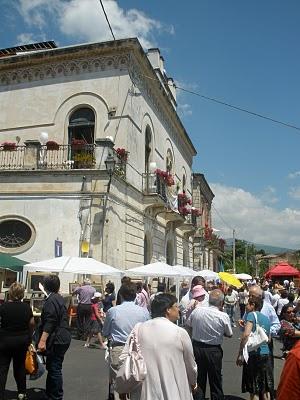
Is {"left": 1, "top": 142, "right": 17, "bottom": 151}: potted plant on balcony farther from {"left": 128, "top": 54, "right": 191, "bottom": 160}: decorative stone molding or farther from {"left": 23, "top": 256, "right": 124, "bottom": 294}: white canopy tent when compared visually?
{"left": 23, "top": 256, "right": 124, "bottom": 294}: white canopy tent

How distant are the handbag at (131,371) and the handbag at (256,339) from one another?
8.98 feet

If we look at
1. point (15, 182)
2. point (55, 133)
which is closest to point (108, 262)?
point (15, 182)

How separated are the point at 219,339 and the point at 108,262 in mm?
11042

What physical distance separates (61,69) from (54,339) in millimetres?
16718

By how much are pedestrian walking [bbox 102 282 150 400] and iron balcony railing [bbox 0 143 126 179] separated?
12.1 m

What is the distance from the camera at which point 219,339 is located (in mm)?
6430

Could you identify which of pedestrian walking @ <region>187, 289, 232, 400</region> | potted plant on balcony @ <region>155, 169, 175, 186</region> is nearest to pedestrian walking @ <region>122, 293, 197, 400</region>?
pedestrian walking @ <region>187, 289, 232, 400</region>

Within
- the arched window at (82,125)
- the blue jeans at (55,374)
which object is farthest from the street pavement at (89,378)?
the arched window at (82,125)

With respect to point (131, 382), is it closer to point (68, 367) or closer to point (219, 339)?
point (219, 339)

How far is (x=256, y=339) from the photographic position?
6332 mm

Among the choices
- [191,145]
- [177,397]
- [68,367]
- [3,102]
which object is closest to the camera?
Answer: [177,397]

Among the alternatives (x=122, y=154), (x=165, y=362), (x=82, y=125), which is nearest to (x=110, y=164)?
(x=122, y=154)

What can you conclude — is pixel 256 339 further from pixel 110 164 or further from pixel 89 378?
pixel 110 164

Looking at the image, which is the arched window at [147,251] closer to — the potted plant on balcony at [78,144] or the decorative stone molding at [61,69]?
the potted plant on balcony at [78,144]
